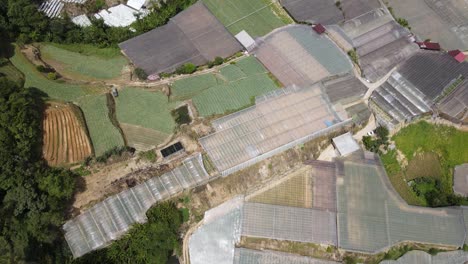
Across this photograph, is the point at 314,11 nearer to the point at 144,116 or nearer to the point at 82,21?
the point at 144,116

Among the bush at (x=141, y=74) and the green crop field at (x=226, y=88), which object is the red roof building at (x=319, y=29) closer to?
the green crop field at (x=226, y=88)

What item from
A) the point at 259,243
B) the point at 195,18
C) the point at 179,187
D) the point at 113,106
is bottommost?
the point at 259,243

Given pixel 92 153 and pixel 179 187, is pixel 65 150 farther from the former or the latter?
pixel 179 187

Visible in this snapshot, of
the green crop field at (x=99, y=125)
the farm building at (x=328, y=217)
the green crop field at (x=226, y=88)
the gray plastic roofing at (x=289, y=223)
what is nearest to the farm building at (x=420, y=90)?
the farm building at (x=328, y=217)

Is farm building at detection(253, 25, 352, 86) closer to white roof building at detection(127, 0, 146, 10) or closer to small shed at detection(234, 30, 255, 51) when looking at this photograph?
small shed at detection(234, 30, 255, 51)

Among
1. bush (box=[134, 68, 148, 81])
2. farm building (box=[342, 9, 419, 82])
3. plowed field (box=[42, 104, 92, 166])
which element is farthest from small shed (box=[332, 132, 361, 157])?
plowed field (box=[42, 104, 92, 166])

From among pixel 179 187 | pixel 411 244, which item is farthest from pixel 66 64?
pixel 411 244

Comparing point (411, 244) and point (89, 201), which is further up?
point (89, 201)
